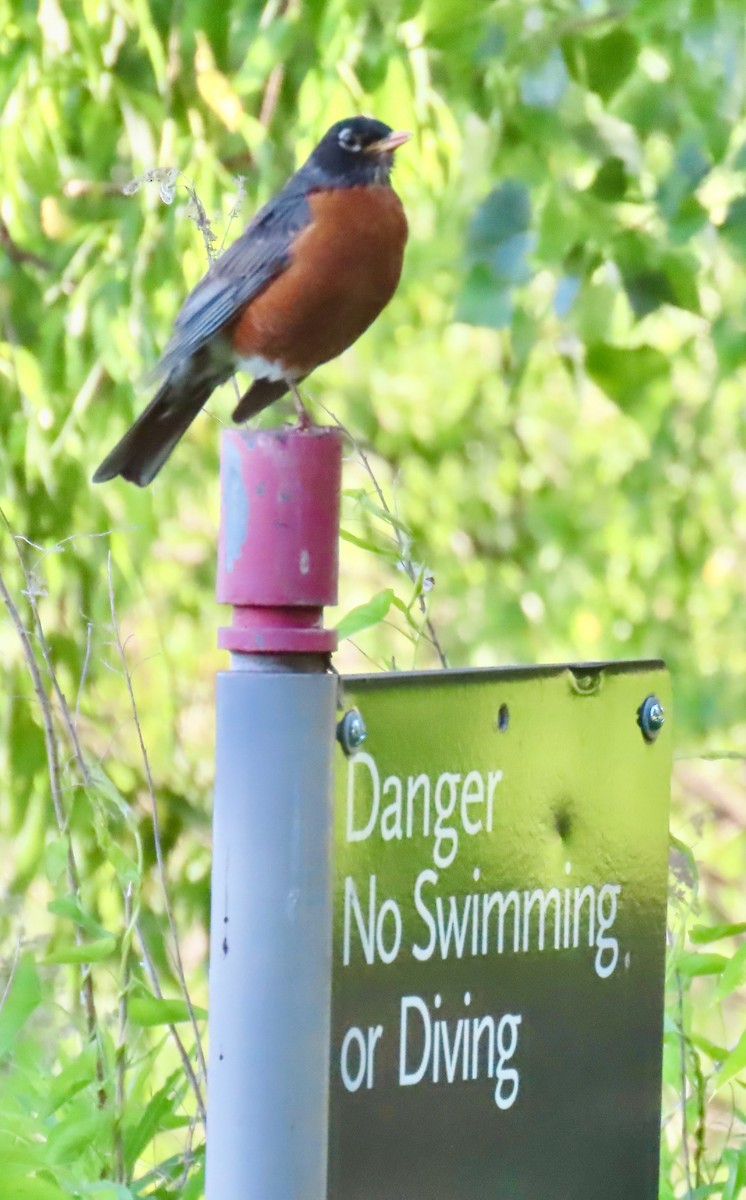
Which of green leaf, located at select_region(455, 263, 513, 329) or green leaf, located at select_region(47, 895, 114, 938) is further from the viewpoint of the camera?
green leaf, located at select_region(455, 263, 513, 329)

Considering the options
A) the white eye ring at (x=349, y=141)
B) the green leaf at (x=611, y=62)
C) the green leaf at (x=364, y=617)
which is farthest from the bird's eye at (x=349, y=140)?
the green leaf at (x=364, y=617)

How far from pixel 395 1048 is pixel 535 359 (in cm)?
408

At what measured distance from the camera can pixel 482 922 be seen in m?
1.14

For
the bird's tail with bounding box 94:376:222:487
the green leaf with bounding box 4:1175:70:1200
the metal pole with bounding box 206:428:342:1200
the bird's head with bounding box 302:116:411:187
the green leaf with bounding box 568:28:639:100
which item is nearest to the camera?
the metal pole with bounding box 206:428:342:1200

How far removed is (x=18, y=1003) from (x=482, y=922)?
0.54 meters

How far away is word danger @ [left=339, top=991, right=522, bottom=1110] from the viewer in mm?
1027

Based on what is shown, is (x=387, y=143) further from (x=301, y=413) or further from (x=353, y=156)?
(x=301, y=413)

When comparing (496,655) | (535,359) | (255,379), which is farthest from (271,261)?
(535,359)

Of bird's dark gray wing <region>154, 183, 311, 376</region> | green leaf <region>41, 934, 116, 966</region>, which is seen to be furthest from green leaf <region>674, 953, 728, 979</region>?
bird's dark gray wing <region>154, 183, 311, 376</region>

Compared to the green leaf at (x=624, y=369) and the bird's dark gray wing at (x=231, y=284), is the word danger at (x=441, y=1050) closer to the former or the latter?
the bird's dark gray wing at (x=231, y=284)

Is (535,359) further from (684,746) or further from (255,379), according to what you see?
(255,379)

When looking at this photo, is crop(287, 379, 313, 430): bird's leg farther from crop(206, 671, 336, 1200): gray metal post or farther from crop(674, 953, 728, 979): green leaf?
crop(206, 671, 336, 1200): gray metal post

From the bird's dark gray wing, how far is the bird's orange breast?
19mm

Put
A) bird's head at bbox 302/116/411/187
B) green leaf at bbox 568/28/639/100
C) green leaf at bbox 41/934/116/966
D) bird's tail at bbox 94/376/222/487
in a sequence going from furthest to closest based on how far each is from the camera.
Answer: green leaf at bbox 568/28/639/100, bird's head at bbox 302/116/411/187, bird's tail at bbox 94/376/222/487, green leaf at bbox 41/934/116/966
